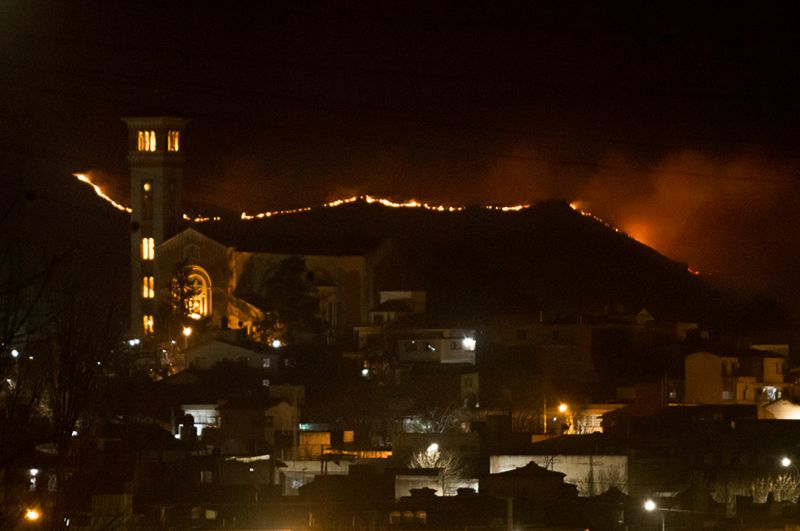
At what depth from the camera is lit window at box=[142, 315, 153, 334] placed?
6188 centimetres

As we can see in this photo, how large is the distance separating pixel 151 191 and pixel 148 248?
183cm

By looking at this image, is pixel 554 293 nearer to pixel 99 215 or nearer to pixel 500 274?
pixel 500 274

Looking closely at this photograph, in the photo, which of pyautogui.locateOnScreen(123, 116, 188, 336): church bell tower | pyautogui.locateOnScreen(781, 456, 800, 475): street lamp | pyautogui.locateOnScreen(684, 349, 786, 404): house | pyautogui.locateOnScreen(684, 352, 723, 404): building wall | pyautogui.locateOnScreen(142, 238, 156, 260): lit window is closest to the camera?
pyautogui.locateOnScreen(781, 456, 800, 475): street lamp

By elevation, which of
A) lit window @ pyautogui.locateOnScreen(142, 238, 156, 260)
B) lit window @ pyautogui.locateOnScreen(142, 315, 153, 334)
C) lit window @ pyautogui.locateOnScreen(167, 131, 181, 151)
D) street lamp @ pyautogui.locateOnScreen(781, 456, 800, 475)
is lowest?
street lamp @ pyautogui.locateOnScreen(781, 456, 800, 475)

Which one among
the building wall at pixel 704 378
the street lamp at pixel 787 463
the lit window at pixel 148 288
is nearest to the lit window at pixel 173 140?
the lit window at pixel 148 288

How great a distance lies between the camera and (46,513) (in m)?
19.9

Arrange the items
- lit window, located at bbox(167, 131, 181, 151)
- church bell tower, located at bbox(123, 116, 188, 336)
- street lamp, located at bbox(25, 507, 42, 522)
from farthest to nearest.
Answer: lit window, located at bbox(167, 131, 181, 151), church bell tower, located at bbox(123, 116, 188, 336), street lamp, located at bbox(25, 507, 42, 522)

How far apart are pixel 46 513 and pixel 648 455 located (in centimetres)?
1995

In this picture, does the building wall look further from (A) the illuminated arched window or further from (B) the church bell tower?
(B) the church bell tower

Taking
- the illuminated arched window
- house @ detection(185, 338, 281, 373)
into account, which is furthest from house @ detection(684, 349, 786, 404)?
the illuminated arched window

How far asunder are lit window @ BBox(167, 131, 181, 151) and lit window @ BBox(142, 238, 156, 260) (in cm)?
293

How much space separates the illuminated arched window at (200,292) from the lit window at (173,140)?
416 cm

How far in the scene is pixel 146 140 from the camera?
212 ft

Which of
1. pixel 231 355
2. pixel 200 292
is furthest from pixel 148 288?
pixel 231 355
